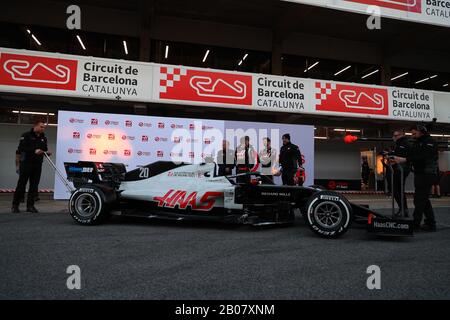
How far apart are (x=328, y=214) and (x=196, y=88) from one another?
17.8 feet

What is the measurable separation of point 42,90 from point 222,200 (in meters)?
5.76

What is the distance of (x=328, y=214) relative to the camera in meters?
3.68

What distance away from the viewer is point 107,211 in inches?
167

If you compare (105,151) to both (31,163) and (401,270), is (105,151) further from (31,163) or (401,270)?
(401,270)

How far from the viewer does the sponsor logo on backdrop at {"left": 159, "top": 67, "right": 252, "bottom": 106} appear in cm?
793

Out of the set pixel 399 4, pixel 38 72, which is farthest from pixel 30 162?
pixel 399 4

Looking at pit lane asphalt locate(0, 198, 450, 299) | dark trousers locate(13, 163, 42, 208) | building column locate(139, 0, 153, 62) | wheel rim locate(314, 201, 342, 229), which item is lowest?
pit lane asphalt locate(0, 198, 450, 299)

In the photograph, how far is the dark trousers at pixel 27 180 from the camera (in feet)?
16.9

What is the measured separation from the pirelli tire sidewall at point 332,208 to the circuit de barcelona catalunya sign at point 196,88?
502cm

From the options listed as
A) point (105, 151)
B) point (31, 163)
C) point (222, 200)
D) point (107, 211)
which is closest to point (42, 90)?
point (105, 151)

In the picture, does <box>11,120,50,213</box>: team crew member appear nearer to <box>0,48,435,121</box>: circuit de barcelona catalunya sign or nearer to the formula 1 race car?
the formula 1 race car

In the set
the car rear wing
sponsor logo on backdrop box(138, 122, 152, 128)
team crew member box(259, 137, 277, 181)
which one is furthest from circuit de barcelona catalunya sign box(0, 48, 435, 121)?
the car rear wing

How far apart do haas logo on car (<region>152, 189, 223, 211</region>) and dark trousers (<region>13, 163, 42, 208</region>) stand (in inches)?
99.7

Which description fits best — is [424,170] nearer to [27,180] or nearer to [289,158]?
[289,158]
